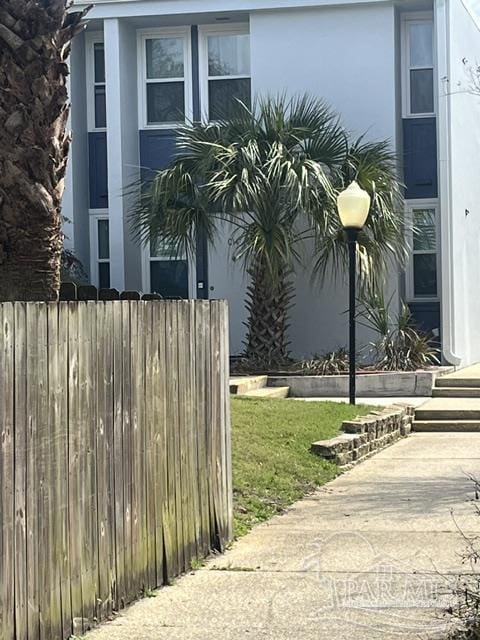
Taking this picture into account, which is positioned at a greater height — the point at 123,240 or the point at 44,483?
the point at 123,240

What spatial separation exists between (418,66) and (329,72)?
1787 millimetres

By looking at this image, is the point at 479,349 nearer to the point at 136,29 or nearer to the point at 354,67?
the point at 354,67

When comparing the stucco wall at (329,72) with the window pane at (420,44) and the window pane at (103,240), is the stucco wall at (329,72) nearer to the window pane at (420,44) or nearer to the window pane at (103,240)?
the window pane at (420,44)

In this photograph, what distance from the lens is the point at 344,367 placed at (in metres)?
17.6

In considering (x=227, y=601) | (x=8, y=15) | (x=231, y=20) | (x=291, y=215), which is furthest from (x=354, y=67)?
(x=227, y=601)

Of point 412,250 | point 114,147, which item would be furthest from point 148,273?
point 412,250

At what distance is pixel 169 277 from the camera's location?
20.4 meters

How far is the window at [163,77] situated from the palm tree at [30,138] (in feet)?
43.0

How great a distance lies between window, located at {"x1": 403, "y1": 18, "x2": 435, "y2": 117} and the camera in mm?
19844

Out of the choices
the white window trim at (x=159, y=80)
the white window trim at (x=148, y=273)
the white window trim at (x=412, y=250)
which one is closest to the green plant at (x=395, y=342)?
the white window trim at (x=412, y=250)

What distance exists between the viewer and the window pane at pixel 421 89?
65.1 feet

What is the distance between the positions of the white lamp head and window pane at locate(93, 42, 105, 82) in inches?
325

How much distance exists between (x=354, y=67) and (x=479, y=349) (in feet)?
21.9

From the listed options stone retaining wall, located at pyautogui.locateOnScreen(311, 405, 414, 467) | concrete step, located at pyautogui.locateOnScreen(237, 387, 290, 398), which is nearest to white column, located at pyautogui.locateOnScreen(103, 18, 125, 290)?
concrete step, located at pyautogui.locateOnScreen(237, 387, 290, 398)
